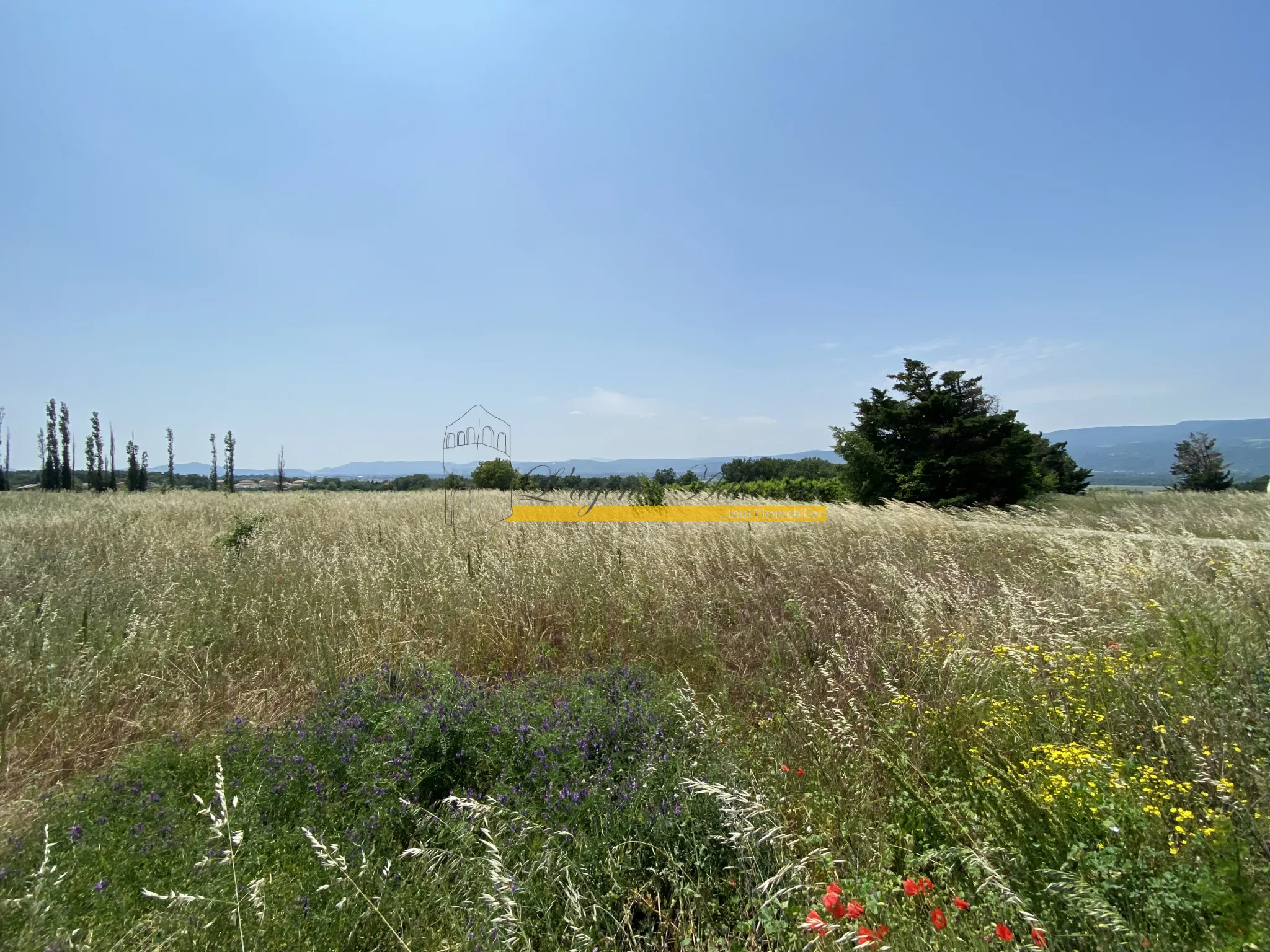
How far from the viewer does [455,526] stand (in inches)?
270

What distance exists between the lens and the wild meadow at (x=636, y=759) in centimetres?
138

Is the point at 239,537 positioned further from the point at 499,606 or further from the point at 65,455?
the point at 65,455

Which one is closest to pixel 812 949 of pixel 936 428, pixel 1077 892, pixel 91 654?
pixel 1077 892

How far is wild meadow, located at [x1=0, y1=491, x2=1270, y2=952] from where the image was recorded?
54.5 inches

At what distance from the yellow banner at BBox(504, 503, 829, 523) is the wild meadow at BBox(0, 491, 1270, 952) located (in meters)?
3.14

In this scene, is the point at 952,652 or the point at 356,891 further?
the point at 952,652

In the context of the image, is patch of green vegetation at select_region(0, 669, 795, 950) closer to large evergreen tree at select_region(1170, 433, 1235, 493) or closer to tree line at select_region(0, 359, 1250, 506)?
tree line at select_region(0, 359, 1250, 506)

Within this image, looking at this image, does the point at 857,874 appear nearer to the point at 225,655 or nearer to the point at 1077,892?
the point at 1077,892

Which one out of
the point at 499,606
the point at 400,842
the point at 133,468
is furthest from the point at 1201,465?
the point at 133,468

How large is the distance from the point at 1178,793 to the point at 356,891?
9.21ft

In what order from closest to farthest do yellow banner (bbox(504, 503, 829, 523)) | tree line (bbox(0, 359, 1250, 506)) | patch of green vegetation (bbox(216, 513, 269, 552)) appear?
patch of green vegetation (bbox(216, 513, 269, 552)), yellow banner (bbox(504, 503, 829, 523)), tree line (bbox(0, 359, 1250, 506))

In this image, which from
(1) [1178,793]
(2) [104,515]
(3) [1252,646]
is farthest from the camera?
(2) [104,515]

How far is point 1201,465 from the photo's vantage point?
35.7 metres

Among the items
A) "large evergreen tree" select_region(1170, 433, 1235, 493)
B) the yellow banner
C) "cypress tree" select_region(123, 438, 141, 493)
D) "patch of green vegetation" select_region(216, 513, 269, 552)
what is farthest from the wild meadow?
"cypress tree" select_region(123, 438, 141, 493)
